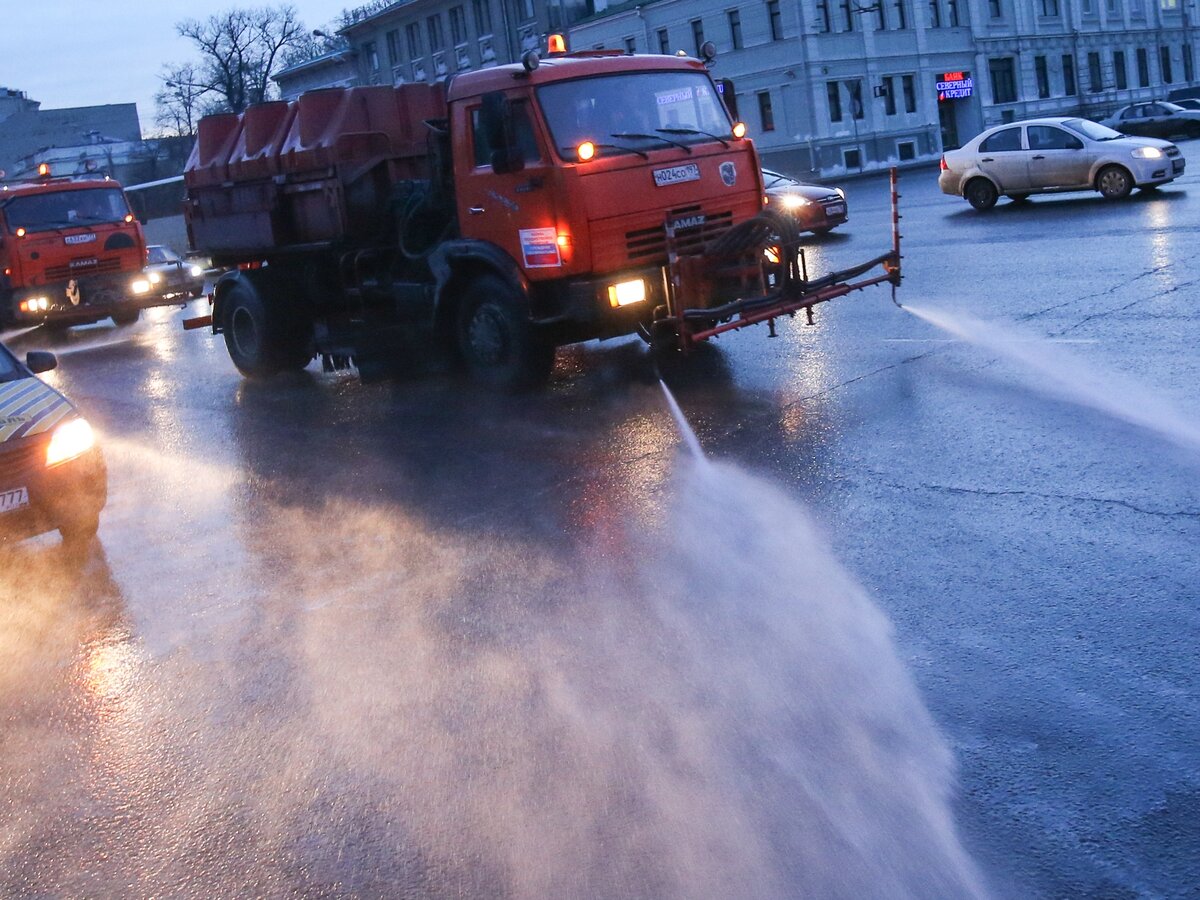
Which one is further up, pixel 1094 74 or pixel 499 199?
pixel 1094 74

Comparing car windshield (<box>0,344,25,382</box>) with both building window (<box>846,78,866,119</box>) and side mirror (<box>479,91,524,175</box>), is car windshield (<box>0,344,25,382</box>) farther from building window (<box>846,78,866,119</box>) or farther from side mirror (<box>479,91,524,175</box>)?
building window (<box>846,78,866,119</box>)

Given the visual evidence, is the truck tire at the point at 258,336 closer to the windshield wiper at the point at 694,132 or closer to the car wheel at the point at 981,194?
the windshield wiper at the point at 694,132

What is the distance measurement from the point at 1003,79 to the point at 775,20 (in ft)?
46.7

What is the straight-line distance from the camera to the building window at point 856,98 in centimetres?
5459

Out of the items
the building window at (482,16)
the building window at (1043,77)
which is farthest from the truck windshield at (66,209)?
the building window at (1043,77)

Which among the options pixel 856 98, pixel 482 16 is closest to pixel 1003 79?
pixel 856 98

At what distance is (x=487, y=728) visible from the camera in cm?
468

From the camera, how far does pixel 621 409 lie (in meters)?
10.5

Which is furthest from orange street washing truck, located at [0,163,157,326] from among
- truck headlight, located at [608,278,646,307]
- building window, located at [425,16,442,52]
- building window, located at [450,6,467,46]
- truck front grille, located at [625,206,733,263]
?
building window, located at [425,16,442,52]

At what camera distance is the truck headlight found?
10234mm

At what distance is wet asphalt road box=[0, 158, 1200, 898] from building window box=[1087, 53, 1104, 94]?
201 feet

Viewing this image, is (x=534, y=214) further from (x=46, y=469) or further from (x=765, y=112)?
(x=765, y=112)

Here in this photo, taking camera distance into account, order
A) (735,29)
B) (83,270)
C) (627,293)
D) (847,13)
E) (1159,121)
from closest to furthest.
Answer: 1. (627,293)
2. (83,270)
3. (1159,121)
4. (847,13)
5. (735,29)

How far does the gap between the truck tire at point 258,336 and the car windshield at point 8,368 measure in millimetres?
5780
